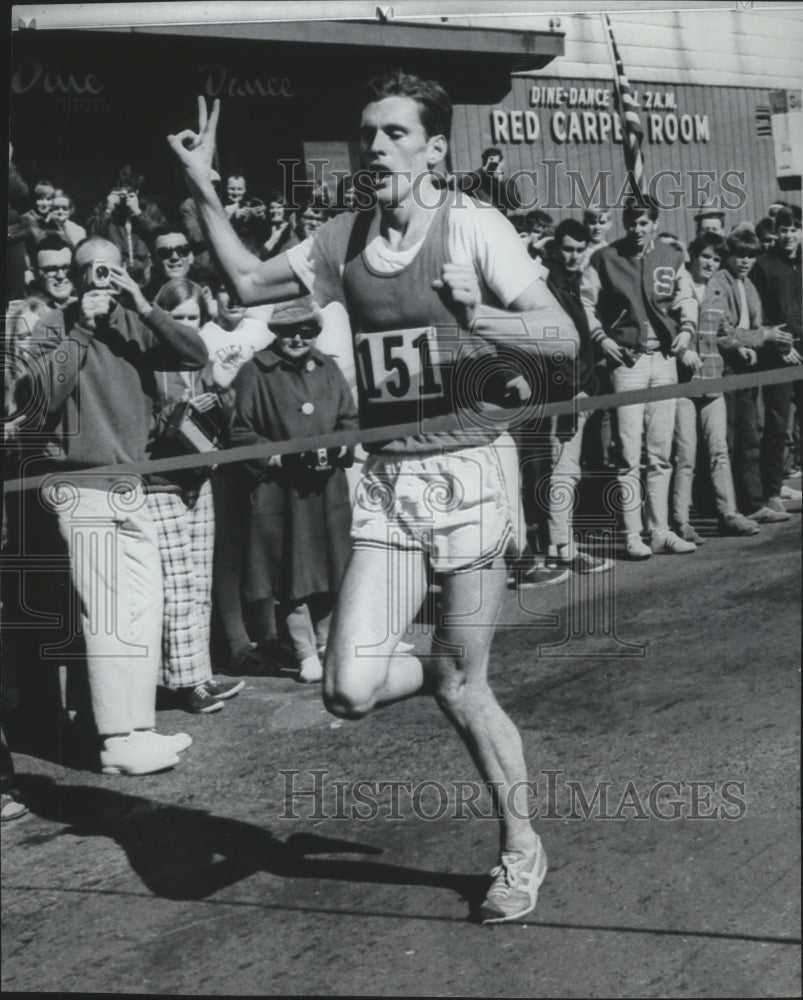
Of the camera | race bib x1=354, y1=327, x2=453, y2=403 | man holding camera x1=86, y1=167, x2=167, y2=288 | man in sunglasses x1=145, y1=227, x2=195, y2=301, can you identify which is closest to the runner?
race bib x1=354, y1=327, x2=453, y2=403

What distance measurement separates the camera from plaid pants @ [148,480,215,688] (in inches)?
169

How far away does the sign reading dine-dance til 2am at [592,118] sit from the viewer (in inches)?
161

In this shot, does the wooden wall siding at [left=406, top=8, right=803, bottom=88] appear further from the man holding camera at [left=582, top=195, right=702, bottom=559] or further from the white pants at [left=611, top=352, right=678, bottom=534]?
the white pants at [left=611, top=352, right=678, bottom=534]

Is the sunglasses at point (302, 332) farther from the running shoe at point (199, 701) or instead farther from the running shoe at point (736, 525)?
the running shoe at point (736, 525)

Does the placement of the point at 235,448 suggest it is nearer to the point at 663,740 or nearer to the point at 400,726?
the point at 400,726

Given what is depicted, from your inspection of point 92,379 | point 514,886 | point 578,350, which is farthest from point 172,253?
point 514,886

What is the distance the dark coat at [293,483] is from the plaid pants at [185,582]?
0.42 ft

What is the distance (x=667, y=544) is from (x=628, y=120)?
1142 millimetres

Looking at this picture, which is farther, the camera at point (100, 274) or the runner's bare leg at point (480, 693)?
the camera at point (100, 274)

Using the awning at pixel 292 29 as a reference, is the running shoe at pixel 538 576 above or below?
below

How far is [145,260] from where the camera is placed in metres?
4.21

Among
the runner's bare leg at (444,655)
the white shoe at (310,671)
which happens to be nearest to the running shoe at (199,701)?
the white shoe at (310,671)

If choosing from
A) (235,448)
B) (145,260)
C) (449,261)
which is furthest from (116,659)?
(449,261)

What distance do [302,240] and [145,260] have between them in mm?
457
